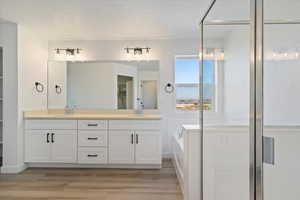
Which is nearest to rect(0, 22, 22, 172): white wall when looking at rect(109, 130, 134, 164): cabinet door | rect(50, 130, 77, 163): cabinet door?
rect(50, 130, 77, 163): cabinet door

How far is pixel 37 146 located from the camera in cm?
414

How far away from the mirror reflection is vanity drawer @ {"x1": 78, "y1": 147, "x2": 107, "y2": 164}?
0.93 m

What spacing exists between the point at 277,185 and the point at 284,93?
2.80 feet

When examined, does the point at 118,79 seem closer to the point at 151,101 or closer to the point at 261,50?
the point at 151,101

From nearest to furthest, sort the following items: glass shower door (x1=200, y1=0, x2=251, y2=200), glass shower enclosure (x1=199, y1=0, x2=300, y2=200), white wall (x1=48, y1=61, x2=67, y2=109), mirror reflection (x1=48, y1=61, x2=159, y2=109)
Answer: glass shower enclosure (x1=199, y1=0, x2=300, y2=200), glass shower door (x1=200, y1=0, x2=251, y2=200), mirror reflection (x1=48, y1=61, x2=159, y2=109), white wall (x1=48, y1=61, x2=67, y2=109)

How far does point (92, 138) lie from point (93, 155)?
27cm

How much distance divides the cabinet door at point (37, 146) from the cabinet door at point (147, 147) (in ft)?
4.66

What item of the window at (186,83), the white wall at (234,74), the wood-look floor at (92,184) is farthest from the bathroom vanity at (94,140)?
the white wall at (234,74)

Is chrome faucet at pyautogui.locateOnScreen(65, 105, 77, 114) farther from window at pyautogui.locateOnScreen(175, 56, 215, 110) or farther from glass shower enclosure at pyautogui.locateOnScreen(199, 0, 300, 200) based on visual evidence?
glass shower enclosure at pyautogui.locateOnScreen(199, 0, 300, 200)

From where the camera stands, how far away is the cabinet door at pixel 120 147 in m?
4.10

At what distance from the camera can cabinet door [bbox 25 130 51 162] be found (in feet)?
13.5

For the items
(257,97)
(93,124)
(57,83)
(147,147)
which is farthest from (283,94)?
(57,83)

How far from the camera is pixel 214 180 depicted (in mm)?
2592

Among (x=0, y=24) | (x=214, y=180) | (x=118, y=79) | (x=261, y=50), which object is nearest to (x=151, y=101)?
(x=118, y=79)
